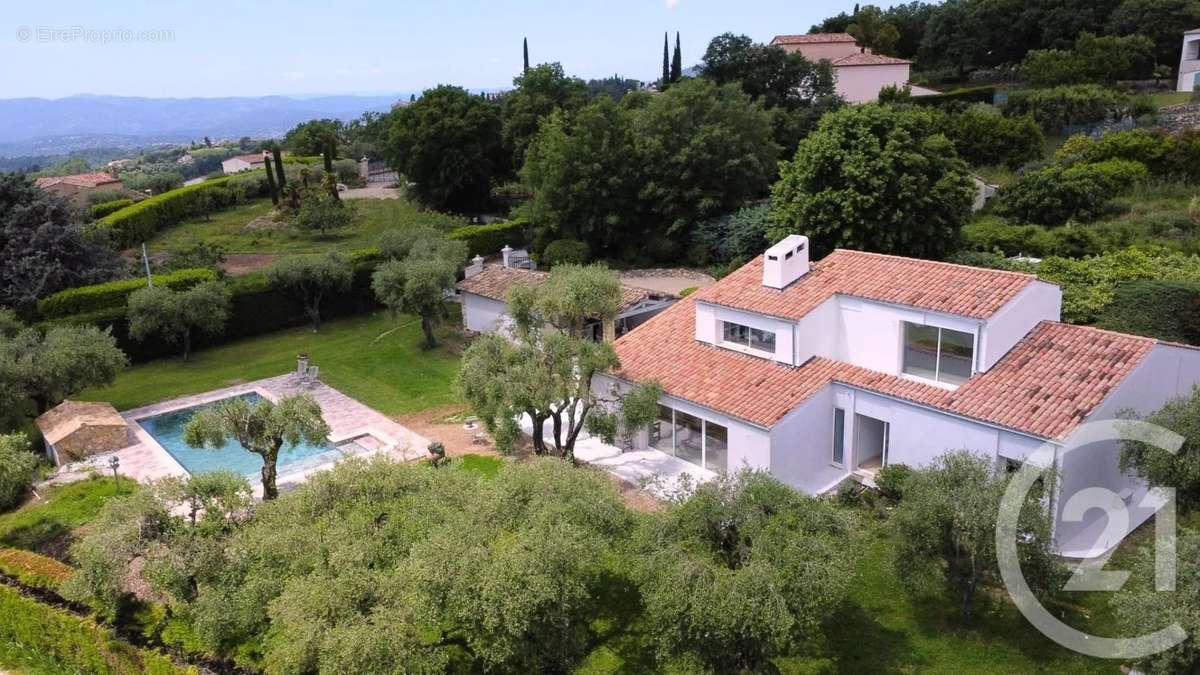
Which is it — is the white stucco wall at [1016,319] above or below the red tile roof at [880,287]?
below

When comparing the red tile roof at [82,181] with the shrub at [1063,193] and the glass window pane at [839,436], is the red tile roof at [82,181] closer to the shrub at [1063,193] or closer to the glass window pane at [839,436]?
the glass window pane at [839,436]

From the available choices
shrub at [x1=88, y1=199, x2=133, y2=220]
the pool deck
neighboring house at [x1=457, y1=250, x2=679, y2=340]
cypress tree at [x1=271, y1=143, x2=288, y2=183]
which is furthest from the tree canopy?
shrub at [x1=88, y1=199, x2=133, y2=220]

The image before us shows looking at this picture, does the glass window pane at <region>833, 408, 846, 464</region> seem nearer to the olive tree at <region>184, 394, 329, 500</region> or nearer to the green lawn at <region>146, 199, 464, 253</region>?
the olive tree at <region>184, 394, 329, 500</region>

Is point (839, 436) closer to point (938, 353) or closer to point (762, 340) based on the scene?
point (938, 353)

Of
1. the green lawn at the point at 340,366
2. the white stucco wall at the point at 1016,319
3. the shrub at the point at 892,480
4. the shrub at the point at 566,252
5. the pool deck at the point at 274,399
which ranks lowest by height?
the pool deck at the point at 274,399

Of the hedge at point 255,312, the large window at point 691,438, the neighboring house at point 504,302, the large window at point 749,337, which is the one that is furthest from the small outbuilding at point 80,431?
the large window at point 749,337

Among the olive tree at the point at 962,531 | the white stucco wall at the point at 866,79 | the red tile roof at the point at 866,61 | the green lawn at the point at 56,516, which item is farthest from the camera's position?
the white stucco wall at the point at 866,79
